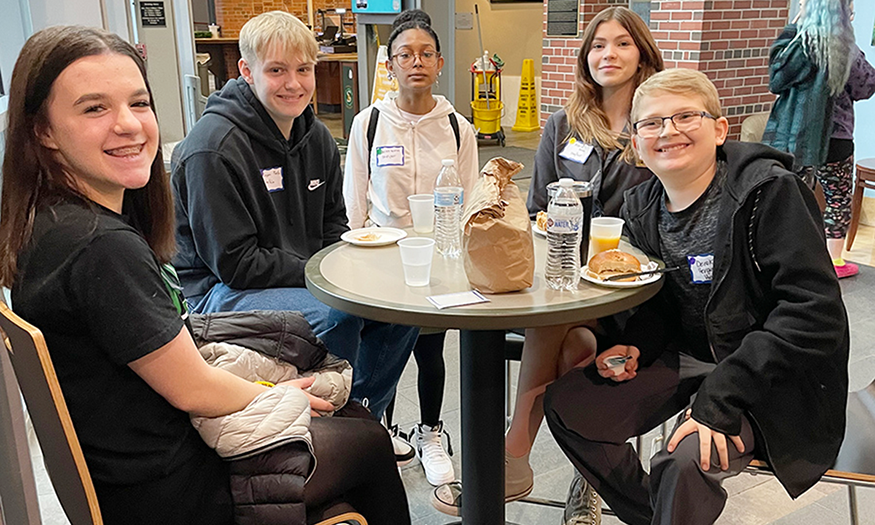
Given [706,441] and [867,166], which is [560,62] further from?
[706,441]

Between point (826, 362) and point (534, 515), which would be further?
point (534, 515)

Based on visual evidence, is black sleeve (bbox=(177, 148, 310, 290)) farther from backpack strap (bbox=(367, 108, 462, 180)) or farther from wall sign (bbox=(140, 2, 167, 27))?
wall sign (bbox=(140, 2, 167, 27))

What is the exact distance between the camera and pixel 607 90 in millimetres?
2578

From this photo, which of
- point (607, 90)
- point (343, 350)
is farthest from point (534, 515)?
point (607, 90)

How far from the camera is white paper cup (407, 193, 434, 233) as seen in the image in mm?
2171

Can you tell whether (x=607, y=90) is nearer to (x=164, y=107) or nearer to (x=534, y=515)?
(x=534, y=515)

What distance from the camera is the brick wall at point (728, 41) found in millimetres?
5367

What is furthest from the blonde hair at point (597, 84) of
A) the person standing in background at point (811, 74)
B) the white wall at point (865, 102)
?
the white wall at point (865, 102)

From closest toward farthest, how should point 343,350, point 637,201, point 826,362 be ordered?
point 826,362, point 637,201, point 343,350

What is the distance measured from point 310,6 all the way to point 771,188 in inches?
509

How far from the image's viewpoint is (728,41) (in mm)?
5516

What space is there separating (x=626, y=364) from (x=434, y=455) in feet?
2.85

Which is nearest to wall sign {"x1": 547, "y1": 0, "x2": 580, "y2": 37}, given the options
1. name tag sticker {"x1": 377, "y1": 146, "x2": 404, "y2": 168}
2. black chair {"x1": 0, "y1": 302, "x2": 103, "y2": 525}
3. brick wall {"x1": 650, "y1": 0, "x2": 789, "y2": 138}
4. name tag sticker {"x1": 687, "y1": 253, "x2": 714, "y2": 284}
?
brick wall {"x1": 650, "y1": 0, "x2": 789, "y2": 138}

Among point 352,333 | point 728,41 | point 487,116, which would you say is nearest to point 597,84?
point 352,333
